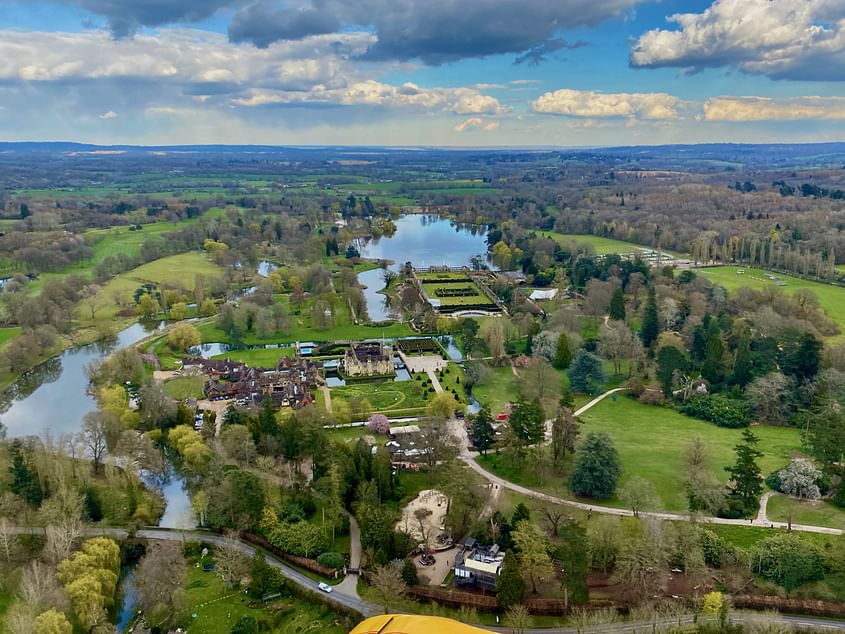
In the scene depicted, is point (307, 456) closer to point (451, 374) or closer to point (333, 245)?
point (451, 374)

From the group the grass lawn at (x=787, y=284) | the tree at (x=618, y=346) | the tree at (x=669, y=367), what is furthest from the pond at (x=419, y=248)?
the grass lawn at (x=787, y=284)

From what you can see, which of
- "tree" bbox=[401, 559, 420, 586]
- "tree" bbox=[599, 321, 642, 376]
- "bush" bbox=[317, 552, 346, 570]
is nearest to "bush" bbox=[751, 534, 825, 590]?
"tree" bbox=[401, 559, 420, 586]

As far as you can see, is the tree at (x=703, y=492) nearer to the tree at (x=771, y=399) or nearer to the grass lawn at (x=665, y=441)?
the grass lawn at (x=665, y=441)

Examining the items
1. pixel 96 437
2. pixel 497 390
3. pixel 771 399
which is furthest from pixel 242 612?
pixel 771 399

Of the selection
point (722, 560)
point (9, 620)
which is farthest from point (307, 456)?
point (722, 560)

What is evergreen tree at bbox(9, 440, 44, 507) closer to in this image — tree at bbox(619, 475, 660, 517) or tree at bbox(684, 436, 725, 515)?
tree at bbox(619, 475, 660, 517)
